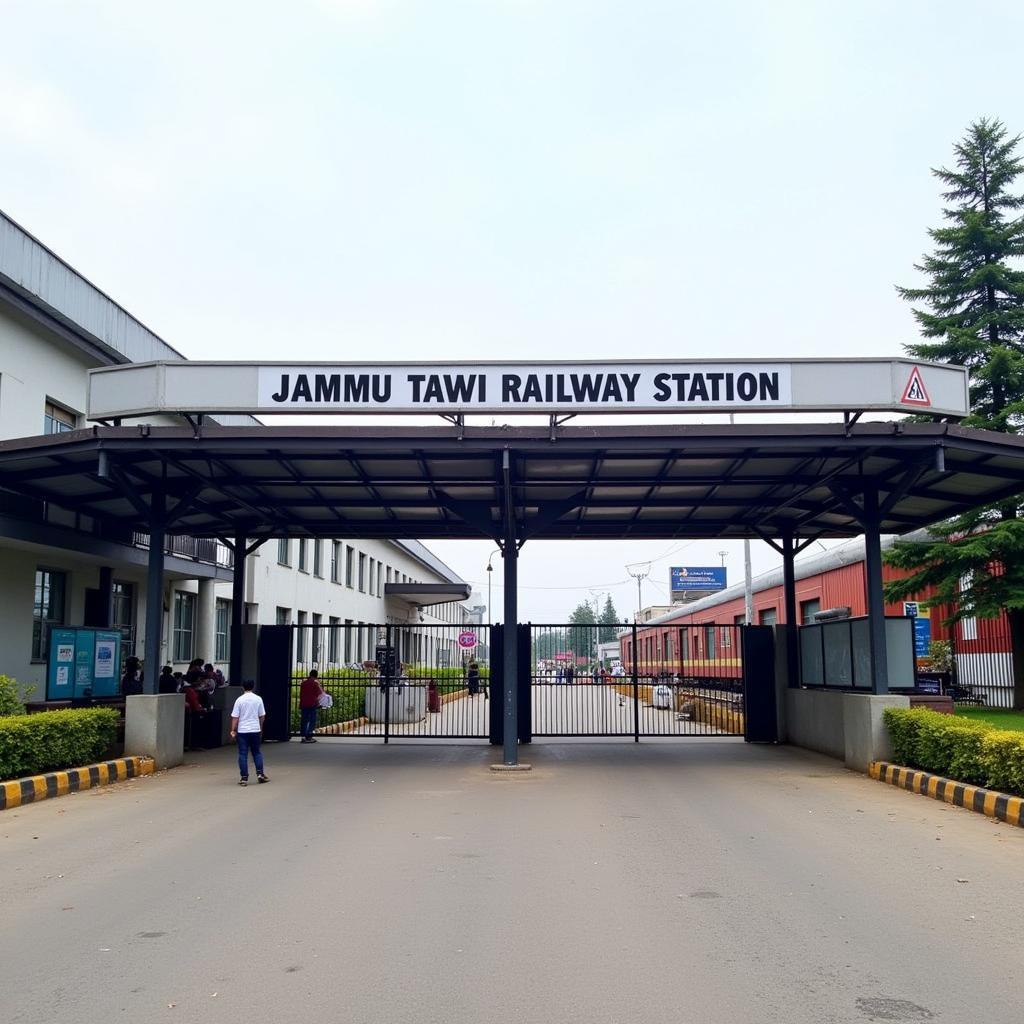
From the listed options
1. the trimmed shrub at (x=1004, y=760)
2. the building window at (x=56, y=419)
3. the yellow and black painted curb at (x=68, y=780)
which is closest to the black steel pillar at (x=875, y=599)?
the trimmed shrub at (x=1004, y=760)

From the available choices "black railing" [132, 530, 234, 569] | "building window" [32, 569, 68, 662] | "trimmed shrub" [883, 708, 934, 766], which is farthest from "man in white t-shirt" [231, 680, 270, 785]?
"trimmed shrub" [883, 708, 934, 766]

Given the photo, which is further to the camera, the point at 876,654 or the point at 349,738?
the point at 349,738

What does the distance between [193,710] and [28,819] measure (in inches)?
291

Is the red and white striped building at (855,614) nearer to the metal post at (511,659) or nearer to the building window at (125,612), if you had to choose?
the metal post at (511,659)

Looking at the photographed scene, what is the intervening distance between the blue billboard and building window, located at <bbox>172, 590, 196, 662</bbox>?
72.0 metres

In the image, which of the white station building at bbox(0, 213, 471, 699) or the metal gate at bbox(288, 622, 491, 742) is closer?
the white station building at bbox(0, 213, 471, 699)

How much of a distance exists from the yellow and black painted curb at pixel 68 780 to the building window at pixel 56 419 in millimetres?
7068

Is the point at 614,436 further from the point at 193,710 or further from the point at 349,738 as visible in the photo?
the point at 349,738

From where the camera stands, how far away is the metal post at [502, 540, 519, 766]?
15.7 metres

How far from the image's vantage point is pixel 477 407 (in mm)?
13281

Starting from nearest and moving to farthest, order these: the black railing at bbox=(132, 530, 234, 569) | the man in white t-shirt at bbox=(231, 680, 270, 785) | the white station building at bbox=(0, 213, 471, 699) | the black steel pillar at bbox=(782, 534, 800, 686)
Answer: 1. the man in white t-shirt at bbox=(231, 680, 270, 785)
2. the white station building at bbox=(0, 213, 471, 699)
3. the black steel pillar at bbox=(782, 534, 800, 686)
4. the black railing at bbox=(132, 530, 234, 569)

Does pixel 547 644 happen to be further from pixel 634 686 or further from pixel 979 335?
pixel 979 335

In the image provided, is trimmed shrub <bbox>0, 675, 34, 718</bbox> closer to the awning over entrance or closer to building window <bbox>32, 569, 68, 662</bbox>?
building window <bbox>32, 569, 68, 662</bbox>

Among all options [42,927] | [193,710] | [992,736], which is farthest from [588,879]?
[193,710]
